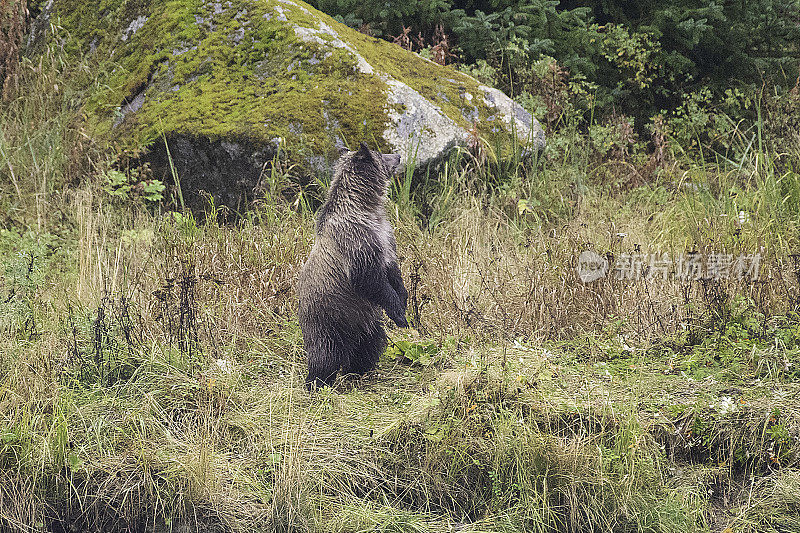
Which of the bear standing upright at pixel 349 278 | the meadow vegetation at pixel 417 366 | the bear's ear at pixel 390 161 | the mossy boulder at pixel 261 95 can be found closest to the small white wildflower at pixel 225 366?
the meadow vegetation at pixel 417 366

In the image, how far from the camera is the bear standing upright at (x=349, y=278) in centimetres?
409

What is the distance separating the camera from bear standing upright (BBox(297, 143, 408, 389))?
13.4 ft

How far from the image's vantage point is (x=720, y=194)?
21.4 feet

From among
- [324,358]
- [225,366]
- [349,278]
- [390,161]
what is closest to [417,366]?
[324,358]

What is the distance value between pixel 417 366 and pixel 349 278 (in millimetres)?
859

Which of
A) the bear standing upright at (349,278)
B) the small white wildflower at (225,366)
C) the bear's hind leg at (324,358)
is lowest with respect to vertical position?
the small white wildflower at (225,366)

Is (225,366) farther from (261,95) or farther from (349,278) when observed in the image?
(261,95)

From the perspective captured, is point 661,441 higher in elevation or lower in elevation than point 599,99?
lower

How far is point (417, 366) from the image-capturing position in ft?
15.2

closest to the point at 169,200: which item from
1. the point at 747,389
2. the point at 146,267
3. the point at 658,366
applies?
the point at 146,267

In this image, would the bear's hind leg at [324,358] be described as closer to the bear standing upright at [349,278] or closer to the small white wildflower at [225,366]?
the bear standing upright at [349,278]

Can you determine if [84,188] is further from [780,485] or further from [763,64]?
[763,64]

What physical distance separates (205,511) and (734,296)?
11.4ft

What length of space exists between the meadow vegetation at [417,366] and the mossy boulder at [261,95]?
0.87ft
